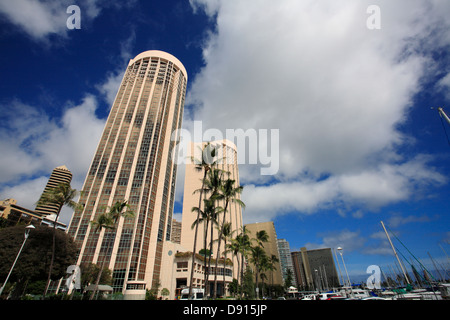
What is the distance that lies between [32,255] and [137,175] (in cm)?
4177

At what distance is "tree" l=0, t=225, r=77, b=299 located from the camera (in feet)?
92.1

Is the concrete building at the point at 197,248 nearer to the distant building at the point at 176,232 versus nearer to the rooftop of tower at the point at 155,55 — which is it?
the distant building at the point at 176,232

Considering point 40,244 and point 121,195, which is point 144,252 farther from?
point 40,244

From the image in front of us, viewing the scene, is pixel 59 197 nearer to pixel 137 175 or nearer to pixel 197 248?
pixel 137 175

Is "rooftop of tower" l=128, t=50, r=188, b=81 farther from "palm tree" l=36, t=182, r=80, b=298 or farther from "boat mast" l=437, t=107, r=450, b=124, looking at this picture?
"boat mast" l=437, t=107, r=450, b=124

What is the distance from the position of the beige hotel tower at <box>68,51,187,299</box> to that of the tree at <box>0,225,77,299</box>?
71.0 ft

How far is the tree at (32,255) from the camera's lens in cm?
2806

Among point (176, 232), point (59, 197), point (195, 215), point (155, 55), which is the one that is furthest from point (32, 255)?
point (176, 232)

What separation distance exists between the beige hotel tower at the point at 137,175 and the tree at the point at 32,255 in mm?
21627

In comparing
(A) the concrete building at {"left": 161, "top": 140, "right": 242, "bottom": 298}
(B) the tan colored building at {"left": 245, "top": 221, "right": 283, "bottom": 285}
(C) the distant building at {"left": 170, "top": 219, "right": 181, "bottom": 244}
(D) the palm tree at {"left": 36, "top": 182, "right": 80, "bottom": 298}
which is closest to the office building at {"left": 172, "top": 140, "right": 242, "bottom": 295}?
(A) the concrete building at {"left": 161, "top": 140, "right": 242, "bottom": 298}
